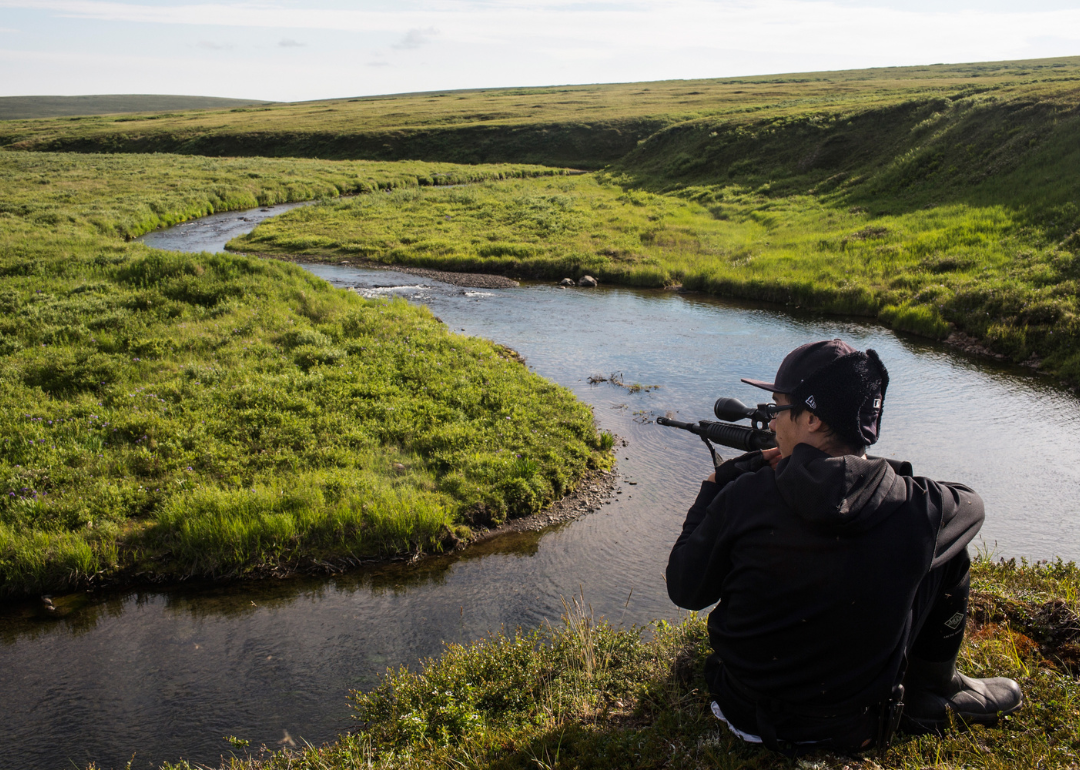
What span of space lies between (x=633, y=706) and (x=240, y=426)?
9.07 metres

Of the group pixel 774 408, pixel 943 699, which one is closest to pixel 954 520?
pixel 774 408

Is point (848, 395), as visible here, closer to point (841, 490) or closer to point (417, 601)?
point (841, 490)

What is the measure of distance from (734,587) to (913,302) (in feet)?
67.5

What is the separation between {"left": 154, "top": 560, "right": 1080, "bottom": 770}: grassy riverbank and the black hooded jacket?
0.64 metres

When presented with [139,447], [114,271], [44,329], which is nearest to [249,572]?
[139,447]

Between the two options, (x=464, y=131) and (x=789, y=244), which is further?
(x=464, y=131)

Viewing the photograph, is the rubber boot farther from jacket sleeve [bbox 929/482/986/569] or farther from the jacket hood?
the jacket hood

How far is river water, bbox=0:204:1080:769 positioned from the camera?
21.2 feet

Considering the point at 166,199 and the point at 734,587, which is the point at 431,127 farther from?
the point at 734,587

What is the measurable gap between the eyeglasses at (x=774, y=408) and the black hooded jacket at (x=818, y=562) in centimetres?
26

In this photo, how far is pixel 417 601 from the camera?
846 cm

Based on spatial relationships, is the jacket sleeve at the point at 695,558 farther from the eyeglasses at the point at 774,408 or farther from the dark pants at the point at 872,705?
the dark pants at the point at 872,705

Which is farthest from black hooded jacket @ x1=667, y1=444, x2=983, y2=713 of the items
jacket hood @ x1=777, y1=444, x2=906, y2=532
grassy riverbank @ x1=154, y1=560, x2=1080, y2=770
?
grassy riverbank @ x1=154, y1=560, x2=1080, y2=770

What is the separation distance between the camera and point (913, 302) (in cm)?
2084
